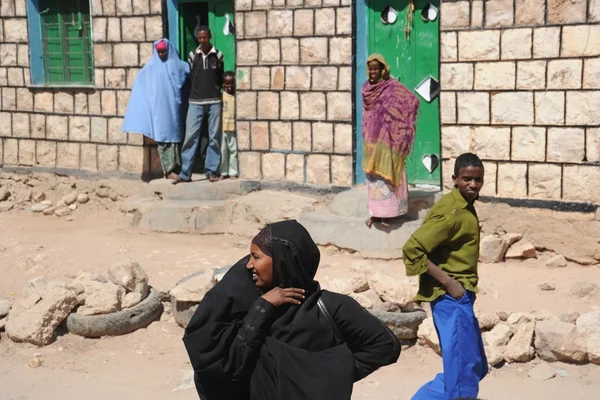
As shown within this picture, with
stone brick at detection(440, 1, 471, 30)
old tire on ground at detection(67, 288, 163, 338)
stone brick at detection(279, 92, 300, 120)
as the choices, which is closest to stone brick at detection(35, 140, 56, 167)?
stone brick at detection(279, 92, 300, 120)

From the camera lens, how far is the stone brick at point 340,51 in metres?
8.61

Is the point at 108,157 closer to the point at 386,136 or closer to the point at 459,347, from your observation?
the point at 386,136

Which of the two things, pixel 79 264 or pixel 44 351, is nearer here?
pixel 44 351

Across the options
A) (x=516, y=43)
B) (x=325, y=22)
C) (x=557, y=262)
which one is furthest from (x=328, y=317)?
(x=325, y=22)

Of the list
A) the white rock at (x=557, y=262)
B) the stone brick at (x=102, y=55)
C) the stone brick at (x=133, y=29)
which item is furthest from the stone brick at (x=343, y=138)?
the stone brick at (x=102, y=55)

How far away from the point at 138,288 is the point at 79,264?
1.57 metres

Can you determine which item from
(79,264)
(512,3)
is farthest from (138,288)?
(512,3)

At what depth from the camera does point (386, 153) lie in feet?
A: 25.2

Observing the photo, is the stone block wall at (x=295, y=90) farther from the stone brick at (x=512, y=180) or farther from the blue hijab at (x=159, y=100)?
the stone brick at (x=512, y=180)

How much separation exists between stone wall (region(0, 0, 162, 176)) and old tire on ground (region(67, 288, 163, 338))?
377cm

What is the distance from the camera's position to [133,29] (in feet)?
32.2

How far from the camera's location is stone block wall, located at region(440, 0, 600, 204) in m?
7.43

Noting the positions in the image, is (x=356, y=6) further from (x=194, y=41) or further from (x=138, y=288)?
(x=138, y=288)

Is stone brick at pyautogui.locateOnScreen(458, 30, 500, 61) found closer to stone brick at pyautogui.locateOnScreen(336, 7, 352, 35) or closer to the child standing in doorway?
stone brick at pyautogui.locateOnScreen(336, 7, 352, 35)
